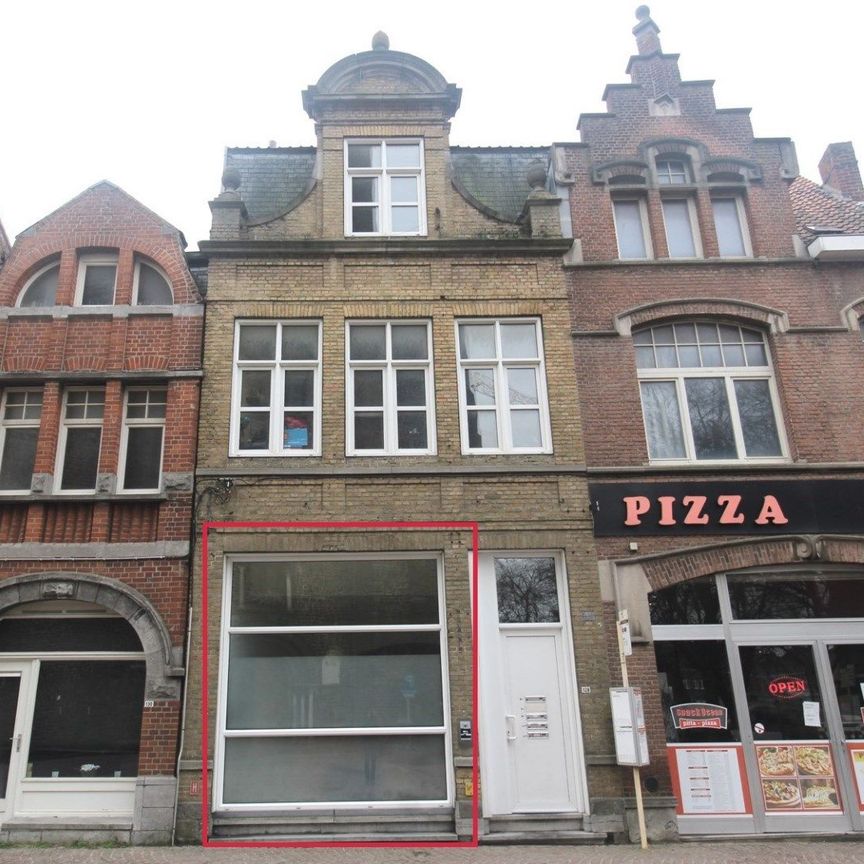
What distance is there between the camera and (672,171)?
1279cm

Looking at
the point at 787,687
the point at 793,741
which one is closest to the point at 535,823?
the point at 793,741

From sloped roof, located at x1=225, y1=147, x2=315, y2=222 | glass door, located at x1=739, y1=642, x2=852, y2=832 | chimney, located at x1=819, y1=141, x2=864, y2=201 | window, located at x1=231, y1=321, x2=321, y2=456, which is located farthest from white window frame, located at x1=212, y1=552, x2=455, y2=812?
chimney, located at x1=819, y1=141, x2=864, y2=201

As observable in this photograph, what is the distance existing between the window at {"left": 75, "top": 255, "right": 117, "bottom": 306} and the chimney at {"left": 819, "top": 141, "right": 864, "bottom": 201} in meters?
13.9

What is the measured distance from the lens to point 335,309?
1136 cm

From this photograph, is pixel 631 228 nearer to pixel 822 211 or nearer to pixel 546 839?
pixel 822 211

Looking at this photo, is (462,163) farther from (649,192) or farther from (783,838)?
(783,838)

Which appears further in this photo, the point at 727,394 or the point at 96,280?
the point at 96,280

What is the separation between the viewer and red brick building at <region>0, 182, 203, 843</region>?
9461 mm

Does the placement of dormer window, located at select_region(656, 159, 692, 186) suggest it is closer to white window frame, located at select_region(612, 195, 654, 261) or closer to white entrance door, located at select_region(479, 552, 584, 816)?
white window frame, located at select_region(612, 195, 654, 261)

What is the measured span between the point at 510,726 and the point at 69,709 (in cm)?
596

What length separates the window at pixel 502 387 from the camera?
10.9 metres

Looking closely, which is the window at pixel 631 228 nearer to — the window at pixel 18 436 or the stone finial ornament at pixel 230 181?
the stone finial ornament at pixel 230 181

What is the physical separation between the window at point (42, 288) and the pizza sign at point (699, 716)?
1132 cm

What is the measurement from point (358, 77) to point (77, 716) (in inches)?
440
